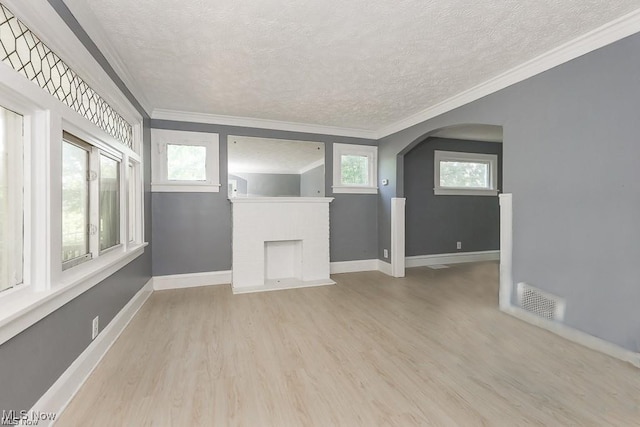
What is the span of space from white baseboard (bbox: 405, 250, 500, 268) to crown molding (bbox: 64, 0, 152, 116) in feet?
15.3

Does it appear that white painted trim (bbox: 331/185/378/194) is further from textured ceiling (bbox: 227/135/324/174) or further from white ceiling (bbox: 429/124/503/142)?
white ceiling (bbox: 429/124/503/142)

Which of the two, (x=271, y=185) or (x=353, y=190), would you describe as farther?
(x=353, y=190)

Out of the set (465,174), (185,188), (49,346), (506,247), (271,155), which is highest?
(271,155)

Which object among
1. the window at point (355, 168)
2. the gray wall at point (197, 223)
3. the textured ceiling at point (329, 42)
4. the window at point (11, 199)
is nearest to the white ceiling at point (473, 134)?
the window at point (355, 168)

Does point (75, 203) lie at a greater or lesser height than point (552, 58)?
lesser

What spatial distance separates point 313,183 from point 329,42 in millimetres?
2414

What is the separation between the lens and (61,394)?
1550 millimetres

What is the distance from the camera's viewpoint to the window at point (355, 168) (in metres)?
4.67

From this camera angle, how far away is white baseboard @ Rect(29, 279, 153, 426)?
1449mm

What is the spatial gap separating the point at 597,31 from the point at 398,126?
2427 mm

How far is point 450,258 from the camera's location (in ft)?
17.5

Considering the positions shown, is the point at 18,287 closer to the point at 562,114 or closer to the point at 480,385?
the point at 480,385

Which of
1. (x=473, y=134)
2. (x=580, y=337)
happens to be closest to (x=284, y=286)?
(x=580, y=337)

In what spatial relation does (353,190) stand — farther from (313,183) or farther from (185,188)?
(185,188)
